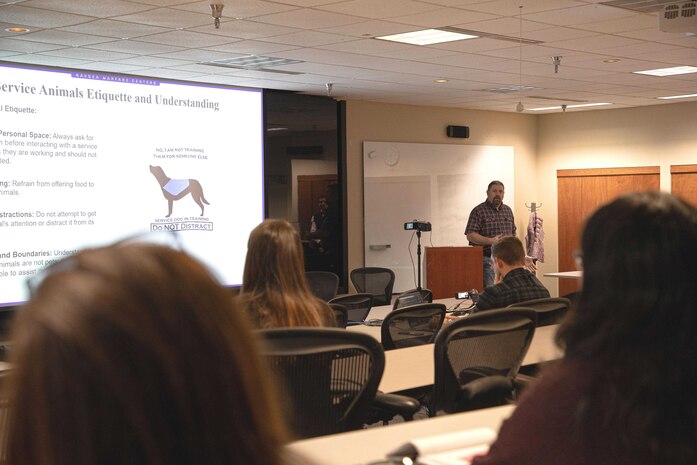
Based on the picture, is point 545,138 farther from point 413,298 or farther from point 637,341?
point 637,341

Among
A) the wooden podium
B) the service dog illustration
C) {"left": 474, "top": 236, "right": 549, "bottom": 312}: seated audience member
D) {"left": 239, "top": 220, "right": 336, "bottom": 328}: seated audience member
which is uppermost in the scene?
the service dog illustration

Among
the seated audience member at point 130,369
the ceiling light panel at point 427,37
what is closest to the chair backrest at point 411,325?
the ceiling light panel at point 427,37

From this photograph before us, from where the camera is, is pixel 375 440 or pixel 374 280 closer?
pixel 375 440

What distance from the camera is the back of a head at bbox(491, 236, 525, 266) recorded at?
493 centimetres

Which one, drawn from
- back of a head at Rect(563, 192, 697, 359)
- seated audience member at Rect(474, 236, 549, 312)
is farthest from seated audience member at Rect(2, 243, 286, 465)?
seated audience member at Rect(474, 236, 549, 312)

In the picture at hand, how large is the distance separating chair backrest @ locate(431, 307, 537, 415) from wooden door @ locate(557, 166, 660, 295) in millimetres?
10125

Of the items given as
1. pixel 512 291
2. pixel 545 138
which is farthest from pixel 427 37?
pixel 545 138

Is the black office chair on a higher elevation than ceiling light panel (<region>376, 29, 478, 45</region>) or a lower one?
lower

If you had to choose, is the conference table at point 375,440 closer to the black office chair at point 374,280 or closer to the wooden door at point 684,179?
the black office chair at point 374,280

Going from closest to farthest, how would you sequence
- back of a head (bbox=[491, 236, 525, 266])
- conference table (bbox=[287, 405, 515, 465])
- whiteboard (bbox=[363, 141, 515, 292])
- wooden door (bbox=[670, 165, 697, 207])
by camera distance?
conference table (bbox=[287, 405, 515, 465]) < back of a head (bbox=[491, 236, 525, 266]) < whiteboard (bbox=[363, 141, 515, 292]) < wooden door (bbox=[670, 165, 697, 207])

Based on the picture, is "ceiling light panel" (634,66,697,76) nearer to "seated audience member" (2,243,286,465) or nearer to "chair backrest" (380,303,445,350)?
"chair backrest" (380,303,445,350)

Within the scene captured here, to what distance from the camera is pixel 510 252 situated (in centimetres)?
493

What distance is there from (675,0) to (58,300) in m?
6.10

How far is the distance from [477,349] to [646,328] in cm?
194
